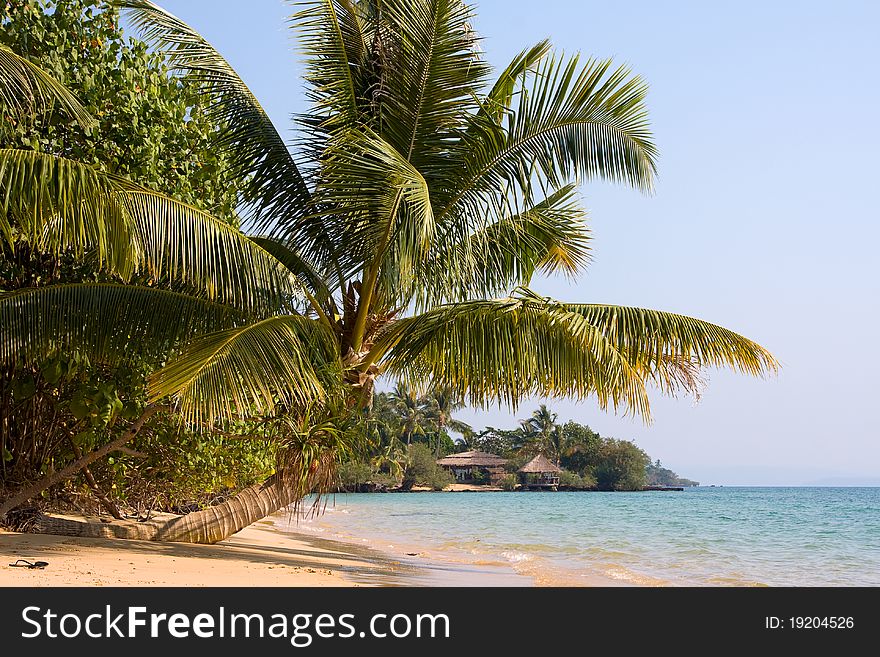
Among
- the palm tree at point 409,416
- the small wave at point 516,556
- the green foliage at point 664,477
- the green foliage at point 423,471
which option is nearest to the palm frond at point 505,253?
the small wave at point 516,556

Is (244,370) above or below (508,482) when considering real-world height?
above

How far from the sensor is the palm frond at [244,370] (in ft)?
21.3

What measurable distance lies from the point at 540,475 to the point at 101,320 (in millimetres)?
57203

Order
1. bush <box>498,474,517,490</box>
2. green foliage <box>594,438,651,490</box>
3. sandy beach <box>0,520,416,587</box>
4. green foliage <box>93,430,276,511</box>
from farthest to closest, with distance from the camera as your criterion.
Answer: green foliage <box>594,438,651,490</box>, bush <box>498,474,517,490</box>, green foliage <box>93,430,276,511</box>, sandy beach <box>0,520,416,587</box>

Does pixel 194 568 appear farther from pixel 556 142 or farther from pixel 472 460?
pixel 472 460

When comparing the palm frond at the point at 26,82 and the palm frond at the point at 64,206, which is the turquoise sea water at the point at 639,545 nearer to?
the palm frond at the point at 64,206

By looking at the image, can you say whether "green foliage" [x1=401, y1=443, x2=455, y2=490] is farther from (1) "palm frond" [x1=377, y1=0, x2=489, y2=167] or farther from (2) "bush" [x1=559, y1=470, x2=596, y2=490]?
(1) "palm frond" [x1=377, y1=0, x2=489, y2=167]

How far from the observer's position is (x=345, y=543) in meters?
16.9

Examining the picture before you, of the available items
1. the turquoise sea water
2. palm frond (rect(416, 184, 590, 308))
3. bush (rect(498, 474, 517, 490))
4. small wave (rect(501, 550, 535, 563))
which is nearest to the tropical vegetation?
bush (rect(498, 474, 517, 490))

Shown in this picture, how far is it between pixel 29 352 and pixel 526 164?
496cm

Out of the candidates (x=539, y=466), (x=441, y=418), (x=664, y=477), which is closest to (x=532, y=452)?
(x=539, y=466)

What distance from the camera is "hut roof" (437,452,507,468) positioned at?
62.4 metres

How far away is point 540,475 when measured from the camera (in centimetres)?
6300

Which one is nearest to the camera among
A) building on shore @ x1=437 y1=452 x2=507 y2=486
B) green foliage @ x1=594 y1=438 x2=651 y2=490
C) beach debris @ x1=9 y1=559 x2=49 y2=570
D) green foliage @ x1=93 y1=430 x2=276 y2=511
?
beach debris @ x1=9 y1=559 x2=49 y2=570
